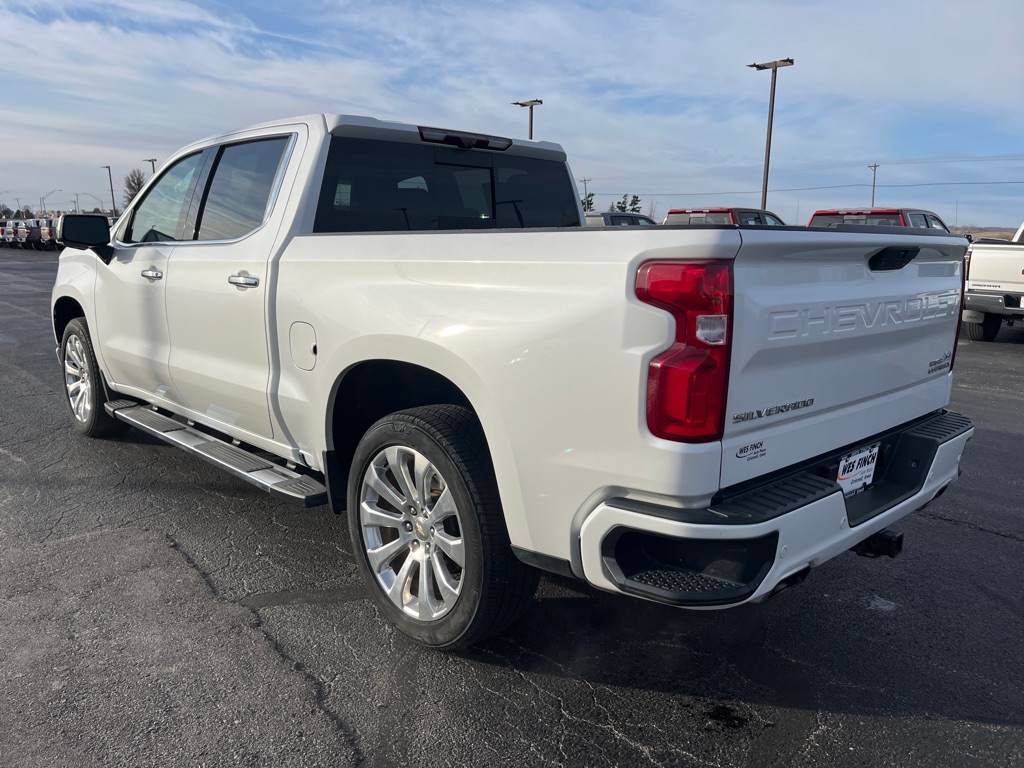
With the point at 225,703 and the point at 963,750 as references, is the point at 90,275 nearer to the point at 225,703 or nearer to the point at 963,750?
the point at 225,703

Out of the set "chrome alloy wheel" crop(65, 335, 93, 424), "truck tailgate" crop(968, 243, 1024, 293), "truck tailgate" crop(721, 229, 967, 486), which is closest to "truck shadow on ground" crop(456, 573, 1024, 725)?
"truck tailgate" crop(721, 229, 967, 486)

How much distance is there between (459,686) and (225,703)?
30.9 inches

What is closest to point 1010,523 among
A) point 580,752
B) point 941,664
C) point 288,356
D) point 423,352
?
point 941,664

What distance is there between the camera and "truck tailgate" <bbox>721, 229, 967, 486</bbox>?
2.30 meters

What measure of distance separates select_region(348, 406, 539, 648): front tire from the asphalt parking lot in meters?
0.19

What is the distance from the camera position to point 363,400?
3492mm

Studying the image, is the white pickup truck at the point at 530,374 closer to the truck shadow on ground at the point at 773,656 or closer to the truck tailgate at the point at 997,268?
the truck shadow on ground at the point at 773,656

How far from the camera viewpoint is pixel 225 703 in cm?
274

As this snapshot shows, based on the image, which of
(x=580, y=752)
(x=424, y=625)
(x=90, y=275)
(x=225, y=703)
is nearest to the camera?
(x=580, y=752)

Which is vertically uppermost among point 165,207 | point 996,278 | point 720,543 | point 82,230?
point 165,207

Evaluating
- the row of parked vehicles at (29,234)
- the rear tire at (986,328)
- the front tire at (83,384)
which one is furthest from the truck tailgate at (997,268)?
the row of parked vehicles at (29,234)

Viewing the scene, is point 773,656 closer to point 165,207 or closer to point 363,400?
point 363,400

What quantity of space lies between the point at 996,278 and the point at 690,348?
34.4 ft

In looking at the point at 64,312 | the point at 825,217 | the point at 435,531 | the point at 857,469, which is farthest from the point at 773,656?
the point at 825,217
